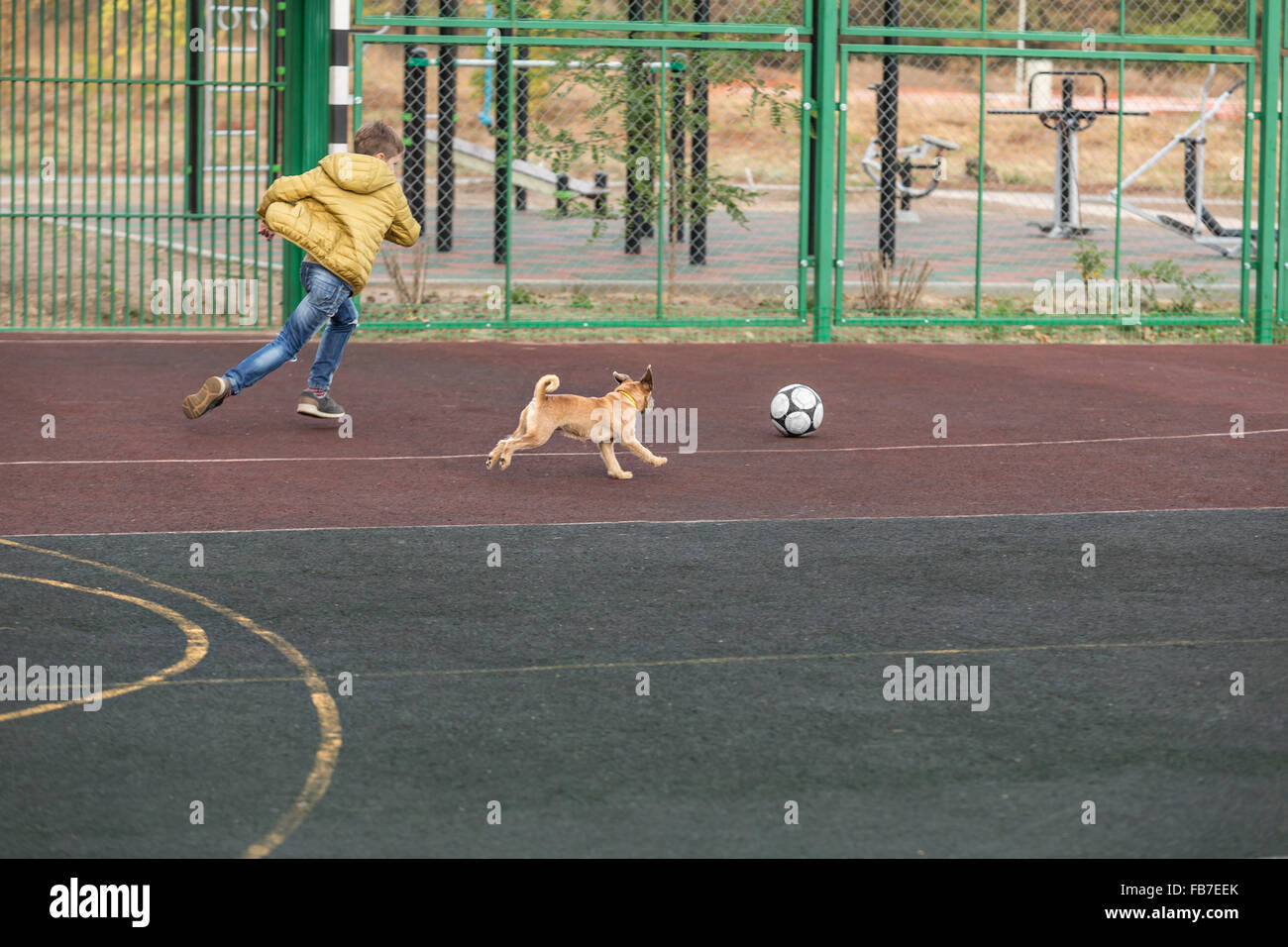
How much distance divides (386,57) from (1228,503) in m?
41.2

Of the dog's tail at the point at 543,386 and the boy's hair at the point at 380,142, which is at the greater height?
the boy's hair at the point at 380,142

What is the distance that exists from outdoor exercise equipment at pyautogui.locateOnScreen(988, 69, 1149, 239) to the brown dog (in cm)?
1155

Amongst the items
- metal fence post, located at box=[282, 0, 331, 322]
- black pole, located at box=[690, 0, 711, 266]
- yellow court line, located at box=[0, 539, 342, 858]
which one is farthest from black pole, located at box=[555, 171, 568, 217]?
yellow court line, located at box=[0, 539, 342, 858]

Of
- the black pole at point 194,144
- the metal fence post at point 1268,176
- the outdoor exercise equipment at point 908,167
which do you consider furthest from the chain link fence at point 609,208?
the metal fence post at point 1268,176

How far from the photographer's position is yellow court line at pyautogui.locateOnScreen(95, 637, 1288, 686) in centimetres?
587

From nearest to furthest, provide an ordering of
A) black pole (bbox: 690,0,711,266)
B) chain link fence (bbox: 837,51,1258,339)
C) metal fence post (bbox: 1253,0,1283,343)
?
black pole (bbox: 690,0,711,266) < metal fence post (bbox: 1253,0,1283,343) < chain link fence (bbox: 837,51,1258,339)

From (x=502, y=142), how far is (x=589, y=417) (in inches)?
423

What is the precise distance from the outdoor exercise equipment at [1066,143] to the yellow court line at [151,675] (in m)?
14.8

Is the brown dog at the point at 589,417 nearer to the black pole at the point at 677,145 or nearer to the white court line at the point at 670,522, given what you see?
the white court line at the point at 670,522

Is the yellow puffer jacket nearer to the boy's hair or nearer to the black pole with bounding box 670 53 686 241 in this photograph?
the boy's hair

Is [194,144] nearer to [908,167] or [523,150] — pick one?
[523,150]

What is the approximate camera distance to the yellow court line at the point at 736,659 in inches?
231

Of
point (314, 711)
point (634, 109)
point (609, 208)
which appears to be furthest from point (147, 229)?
point (314, 711)

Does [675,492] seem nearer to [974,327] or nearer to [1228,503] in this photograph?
[1228,503]
